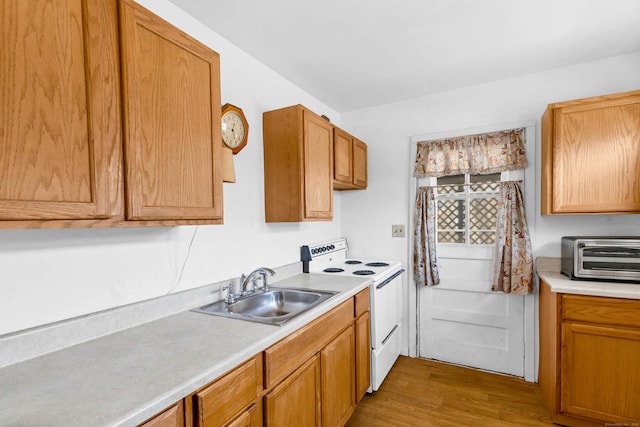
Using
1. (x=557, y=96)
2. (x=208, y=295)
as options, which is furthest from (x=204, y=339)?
(x=557, y=96)

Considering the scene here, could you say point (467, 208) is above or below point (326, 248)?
above

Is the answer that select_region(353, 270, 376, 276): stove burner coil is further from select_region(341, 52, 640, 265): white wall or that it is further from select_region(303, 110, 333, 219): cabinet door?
select_region(341, 52, 640, 265): white wall

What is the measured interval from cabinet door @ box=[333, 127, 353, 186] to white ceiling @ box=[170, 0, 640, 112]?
1.46 feet

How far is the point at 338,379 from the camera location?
179cm

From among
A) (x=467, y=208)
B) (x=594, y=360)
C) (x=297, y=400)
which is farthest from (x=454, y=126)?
(x=297, y=400)

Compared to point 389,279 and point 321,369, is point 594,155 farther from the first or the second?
point 321,369

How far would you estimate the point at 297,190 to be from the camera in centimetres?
205

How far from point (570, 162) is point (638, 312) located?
985mm

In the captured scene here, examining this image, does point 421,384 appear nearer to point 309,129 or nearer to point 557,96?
point 309,129

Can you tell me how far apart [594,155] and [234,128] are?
2368mm

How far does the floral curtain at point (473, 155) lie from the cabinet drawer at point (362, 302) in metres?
1.28

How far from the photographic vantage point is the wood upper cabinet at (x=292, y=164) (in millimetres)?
2053

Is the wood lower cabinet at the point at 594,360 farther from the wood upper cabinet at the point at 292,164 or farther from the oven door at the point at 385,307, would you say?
the wood upper cabinet at the point at 292,164

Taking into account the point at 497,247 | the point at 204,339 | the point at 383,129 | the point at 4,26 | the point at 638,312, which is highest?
the point at 383,129
